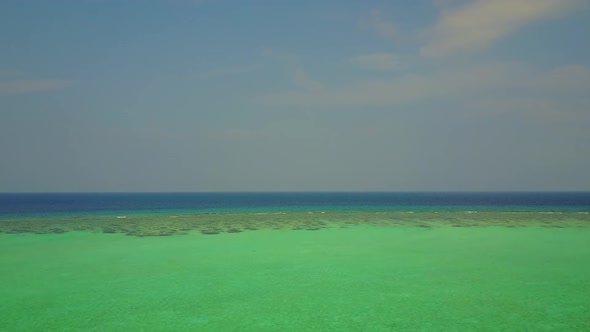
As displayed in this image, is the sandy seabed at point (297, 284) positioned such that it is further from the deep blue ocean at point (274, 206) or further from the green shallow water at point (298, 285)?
the deep blue ocean at point (274, 206)

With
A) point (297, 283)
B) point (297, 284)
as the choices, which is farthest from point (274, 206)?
point (297, 284)

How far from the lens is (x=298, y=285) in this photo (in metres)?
10.8

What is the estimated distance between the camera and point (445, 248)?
1681 centimetres

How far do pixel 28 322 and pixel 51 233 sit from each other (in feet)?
53.8

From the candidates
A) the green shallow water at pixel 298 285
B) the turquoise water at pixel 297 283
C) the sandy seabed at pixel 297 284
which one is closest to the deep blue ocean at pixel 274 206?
the turquoise water at pixel 297 283

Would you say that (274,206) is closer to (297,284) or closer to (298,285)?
(297,284)

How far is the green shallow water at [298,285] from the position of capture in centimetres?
807

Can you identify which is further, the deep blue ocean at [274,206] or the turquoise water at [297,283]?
the deep blue ocean at [274,206]

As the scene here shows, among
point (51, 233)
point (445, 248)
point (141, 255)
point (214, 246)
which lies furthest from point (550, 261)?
point (51, 233)

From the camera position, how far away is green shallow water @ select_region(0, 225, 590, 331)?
8.07m

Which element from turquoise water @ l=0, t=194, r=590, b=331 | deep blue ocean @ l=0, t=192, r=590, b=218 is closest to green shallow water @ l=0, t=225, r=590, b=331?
turquoise water @ l=0, t=194, r=590, b=331

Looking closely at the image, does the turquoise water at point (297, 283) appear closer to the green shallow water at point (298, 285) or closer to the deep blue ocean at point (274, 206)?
the green shallow water at point (298, 285)

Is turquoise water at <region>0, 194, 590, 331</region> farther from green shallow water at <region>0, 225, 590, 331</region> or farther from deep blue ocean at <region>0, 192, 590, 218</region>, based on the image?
deep blue ocean at <region>0, 192, 590, 218</region>

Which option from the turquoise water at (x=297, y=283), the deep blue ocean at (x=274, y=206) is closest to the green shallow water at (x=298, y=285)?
the turquoise water at (x=297, y=283)
